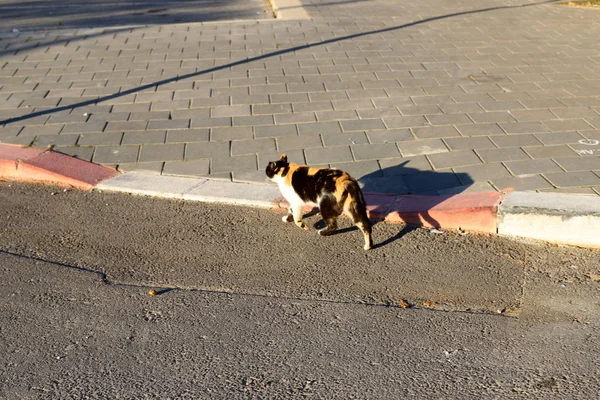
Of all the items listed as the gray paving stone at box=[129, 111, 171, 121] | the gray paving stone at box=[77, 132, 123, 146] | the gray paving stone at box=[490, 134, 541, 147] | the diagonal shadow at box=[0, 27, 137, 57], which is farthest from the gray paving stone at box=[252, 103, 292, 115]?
the diagonal shadow at box=[0, 27, 137, 57]

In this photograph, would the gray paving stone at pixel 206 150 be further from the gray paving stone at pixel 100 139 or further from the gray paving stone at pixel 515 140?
the gray paving stone at pixel 515 140

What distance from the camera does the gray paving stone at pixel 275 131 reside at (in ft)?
23.0

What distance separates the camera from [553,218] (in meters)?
4.97

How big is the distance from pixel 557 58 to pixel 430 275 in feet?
20.5

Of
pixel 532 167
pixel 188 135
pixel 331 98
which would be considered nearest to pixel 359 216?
pixel 532 167

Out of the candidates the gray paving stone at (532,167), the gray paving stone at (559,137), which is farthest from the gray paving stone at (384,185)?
the gray paving stone at (559,137)

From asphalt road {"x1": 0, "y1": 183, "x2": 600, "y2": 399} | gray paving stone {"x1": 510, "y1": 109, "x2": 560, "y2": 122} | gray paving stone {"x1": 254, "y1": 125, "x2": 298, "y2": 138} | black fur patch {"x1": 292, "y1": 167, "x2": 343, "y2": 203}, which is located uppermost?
black fur patch {"x1": 292, "y1": 167, "x2": 343, "y2": 203}

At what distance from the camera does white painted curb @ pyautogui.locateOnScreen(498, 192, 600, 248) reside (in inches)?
193

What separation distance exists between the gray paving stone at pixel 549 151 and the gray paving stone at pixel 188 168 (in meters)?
2.95

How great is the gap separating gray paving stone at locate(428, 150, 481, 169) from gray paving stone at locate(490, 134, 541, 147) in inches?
15.6

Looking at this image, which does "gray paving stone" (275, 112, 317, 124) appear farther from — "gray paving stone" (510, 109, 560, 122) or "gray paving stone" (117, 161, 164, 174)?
"gray paving stone" (510, 109, 560, 122)

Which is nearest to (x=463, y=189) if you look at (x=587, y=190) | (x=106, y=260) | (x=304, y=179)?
(x=587, y=190)

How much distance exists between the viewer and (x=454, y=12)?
13.2 m

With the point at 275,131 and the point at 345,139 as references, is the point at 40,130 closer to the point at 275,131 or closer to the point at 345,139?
the point at 275,131
